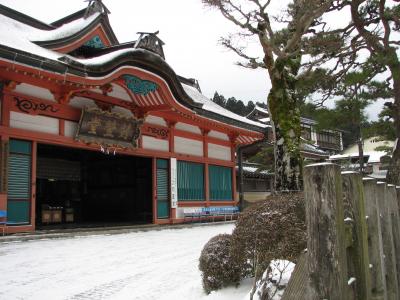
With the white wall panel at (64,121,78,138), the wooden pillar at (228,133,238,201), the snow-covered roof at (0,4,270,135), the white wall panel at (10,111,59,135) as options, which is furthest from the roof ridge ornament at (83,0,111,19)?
the wooden pillar at (228,133,238,201)

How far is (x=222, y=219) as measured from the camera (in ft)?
60.6

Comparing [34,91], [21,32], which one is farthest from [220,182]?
[21,32]

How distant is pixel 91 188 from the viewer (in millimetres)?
20328

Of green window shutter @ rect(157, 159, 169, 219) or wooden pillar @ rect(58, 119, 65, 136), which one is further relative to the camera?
green window shutter @ rect(157, 159, 169, 219)

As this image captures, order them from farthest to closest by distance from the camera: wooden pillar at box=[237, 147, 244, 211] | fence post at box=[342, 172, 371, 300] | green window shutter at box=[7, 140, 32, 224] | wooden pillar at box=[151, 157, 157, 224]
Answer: wooden pillar at box=[237, 147, 244, 211], wooden pillar at box=[151, 157, 157, 224], green window shutter at box=[7, 140, 32, 224], fence post at box=[342, 172, 371, 300]

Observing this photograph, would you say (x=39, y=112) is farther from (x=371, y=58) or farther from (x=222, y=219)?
(x=222, y=219)

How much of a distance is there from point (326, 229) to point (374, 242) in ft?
3.14

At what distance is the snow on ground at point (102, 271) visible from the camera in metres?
4.99

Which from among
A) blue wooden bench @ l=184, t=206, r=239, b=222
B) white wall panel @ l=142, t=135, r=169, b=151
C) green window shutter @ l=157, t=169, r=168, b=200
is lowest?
blue wooden bench @ l=184, t=206, r=239, b=222

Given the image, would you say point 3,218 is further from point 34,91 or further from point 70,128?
point 34,91

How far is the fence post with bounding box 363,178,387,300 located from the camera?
2.87 metres

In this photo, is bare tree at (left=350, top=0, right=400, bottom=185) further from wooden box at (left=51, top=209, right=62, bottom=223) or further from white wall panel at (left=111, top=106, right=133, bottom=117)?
wooden box at (left=51, top=209, right=62, bottom=223)

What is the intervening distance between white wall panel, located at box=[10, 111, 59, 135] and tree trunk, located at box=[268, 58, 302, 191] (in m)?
Result: 6.52

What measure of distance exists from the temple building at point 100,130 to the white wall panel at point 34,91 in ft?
0.10
